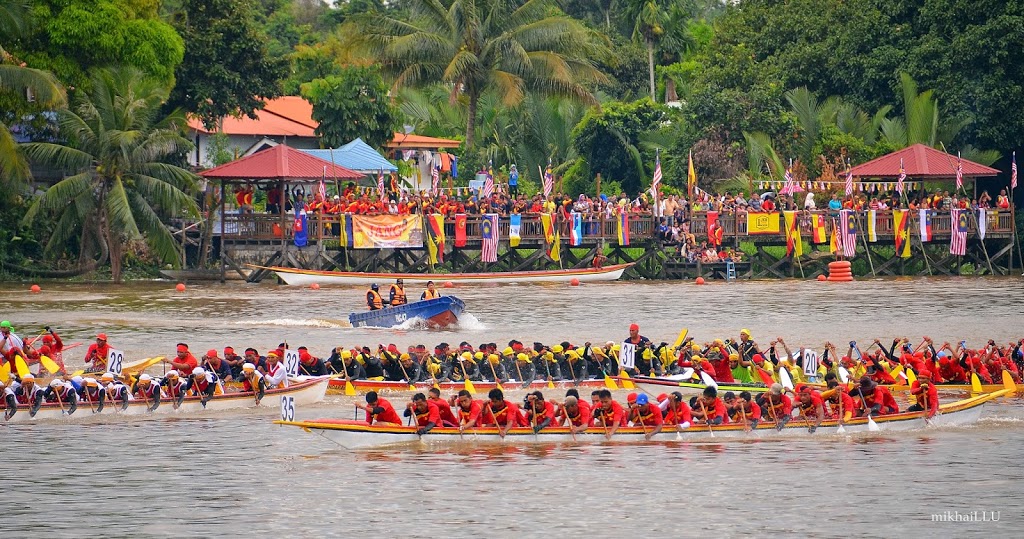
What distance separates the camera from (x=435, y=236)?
46094 mm

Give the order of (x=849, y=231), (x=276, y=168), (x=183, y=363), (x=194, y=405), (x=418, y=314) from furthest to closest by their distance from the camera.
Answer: (x=849, y=231)
(x=276, y=168)
(x=418, y=314)
(x=183, y=363)
(x=194, y=405)

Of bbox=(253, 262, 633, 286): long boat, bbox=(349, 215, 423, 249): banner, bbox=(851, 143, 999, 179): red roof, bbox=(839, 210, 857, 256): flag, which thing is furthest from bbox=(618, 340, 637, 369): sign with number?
bbox=(851, 143, 999, 179): red roof

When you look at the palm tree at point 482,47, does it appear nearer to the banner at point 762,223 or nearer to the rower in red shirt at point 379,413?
the banner at point 762,223

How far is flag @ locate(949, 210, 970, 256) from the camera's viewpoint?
4684 centimetres

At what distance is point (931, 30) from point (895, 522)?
35.7 metres

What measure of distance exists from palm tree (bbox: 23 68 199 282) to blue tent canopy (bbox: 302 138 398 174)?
6006mm

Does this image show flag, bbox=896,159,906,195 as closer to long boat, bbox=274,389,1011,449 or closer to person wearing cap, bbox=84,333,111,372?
long boat, bbox=274,389,1011,449

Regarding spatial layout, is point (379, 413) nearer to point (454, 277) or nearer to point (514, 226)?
point (454, 277)

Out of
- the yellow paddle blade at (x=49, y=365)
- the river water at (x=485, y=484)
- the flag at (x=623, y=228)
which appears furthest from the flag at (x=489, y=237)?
the yellow paddle blade at (x=49, y=365)

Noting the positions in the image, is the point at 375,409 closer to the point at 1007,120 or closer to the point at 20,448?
the point at 20,448

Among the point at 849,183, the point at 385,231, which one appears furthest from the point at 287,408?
the point at 849,183

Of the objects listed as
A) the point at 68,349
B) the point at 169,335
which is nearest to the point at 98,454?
the point at 68,349

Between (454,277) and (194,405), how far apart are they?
21.0 m

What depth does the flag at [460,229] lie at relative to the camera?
45906 mm
